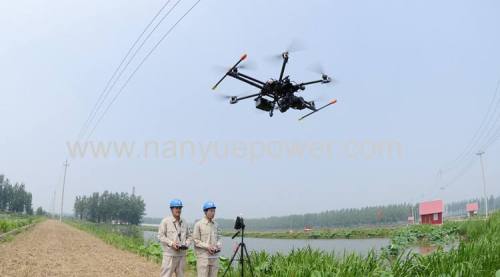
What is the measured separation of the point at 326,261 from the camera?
7.13m

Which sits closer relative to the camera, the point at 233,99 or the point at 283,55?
the point at 283,55

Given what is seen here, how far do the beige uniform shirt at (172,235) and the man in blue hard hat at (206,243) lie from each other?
0.18 metres

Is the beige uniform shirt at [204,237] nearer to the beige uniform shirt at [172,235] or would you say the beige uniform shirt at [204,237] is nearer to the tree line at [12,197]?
the beige uniform shirt at [172,235]

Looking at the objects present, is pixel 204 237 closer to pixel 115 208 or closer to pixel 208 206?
pixel 208 206

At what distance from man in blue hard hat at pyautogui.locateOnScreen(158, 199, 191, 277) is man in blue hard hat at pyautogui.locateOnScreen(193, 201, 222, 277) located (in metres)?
0.20

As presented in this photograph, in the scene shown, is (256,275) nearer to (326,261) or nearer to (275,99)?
(326,261)

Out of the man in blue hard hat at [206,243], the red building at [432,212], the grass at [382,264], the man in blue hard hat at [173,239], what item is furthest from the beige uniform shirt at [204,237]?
the red building at [432,212]

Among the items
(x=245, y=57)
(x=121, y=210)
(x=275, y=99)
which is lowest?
(x=121, y=210)

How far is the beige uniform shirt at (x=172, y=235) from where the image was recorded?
22.1ft

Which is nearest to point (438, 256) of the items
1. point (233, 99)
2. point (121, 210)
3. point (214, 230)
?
point (214, 230)

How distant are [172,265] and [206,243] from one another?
2.14 feet

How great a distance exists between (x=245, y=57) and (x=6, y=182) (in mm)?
112882

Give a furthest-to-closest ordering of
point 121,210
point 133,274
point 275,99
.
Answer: point 121,210, point 275,99, point 133,274

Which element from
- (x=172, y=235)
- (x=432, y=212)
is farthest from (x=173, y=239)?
(x=432, y=212)
